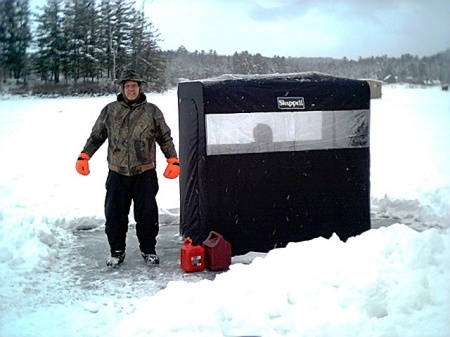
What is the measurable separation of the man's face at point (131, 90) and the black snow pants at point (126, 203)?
78 centimetres

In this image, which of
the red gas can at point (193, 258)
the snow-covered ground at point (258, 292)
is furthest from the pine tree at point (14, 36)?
the red gas can at point (193, 258)

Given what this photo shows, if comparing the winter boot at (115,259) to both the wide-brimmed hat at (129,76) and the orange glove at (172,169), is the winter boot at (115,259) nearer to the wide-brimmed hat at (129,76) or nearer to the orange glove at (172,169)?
the orange glove at (172,169)

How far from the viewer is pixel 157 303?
4.05 m

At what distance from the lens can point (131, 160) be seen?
5.51 metres

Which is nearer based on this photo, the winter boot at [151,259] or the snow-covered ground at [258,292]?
the snow-covered ground at [258,292]

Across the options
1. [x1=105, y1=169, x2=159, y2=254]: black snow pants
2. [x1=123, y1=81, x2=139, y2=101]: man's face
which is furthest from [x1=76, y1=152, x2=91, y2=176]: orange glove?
[x1=123, y1=81, x2=139, y2=101]: man's face

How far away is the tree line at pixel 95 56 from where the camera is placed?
573cm

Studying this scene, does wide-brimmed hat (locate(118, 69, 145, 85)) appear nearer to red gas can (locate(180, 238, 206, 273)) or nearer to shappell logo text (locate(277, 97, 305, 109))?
shappell logo text (locate(277, 97, 305, 109))

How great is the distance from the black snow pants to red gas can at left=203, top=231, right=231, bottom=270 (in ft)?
2.19

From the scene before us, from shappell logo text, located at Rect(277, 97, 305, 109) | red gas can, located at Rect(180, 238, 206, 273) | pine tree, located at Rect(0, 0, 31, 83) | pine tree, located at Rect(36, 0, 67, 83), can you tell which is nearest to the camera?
pine tree, located at Rect(0, 0, 31, 83)

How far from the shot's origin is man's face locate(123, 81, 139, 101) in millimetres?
5469

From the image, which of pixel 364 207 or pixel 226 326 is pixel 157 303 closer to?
pixel 226 326

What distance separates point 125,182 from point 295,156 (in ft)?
6.13

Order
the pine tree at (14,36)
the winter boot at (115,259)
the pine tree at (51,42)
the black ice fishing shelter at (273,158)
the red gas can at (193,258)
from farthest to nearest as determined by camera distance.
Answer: the pine tree at (51,42)
the black ice fishing shelter at (273,158)
the winter boot at (115,259)
the red gas can at (193,258)
the pine tree at (14,36)
